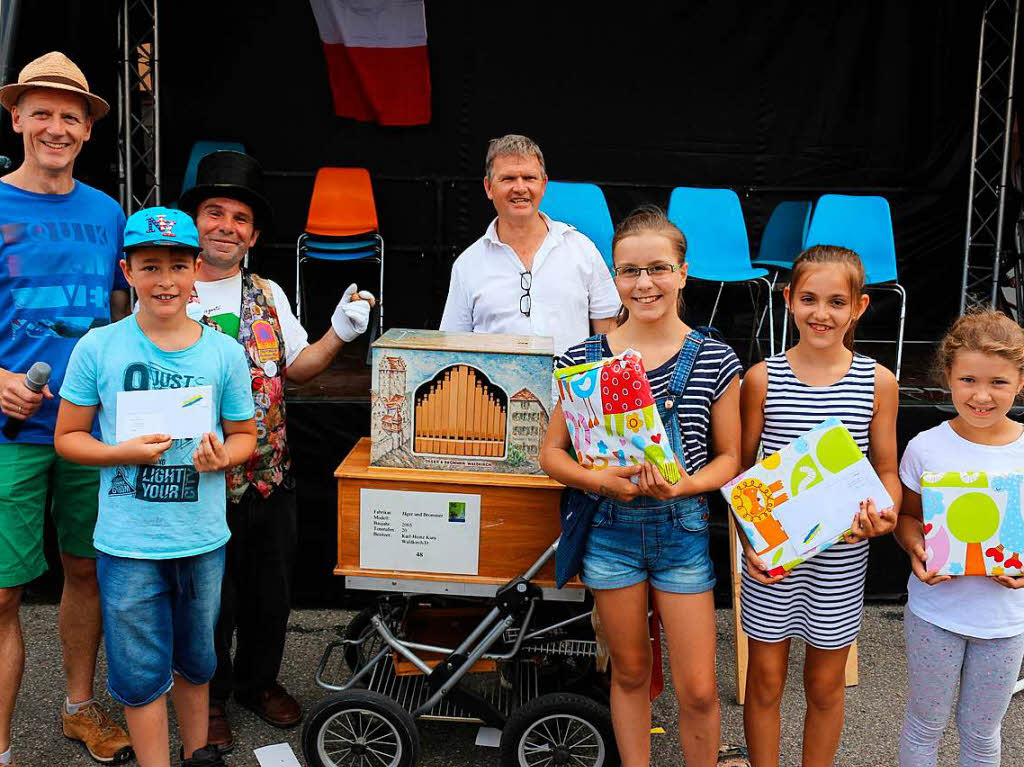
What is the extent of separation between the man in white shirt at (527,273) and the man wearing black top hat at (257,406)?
49 cm

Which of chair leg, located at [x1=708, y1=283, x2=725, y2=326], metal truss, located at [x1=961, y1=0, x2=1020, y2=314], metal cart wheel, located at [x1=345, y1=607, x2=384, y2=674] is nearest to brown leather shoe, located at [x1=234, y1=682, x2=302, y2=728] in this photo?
metal cart wheel, located at [x1=345, y1=607, x2=384, y2=674]

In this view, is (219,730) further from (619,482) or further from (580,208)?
(580,208)

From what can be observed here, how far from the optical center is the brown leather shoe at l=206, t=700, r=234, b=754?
9.44 feet

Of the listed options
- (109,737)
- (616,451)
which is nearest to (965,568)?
(616,451)

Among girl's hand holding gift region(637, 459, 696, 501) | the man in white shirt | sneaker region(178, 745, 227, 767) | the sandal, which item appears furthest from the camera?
the man in white shirt

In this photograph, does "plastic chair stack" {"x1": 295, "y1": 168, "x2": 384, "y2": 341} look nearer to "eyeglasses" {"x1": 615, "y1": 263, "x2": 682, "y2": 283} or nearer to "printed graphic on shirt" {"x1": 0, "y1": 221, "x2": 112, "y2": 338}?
"printed graphic on shirt" {"x1": 0, "y1": 221, "x2": 112, "y2": 338}

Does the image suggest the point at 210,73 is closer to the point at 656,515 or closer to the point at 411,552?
the point at 411,552

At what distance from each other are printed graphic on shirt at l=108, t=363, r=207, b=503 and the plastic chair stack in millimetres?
3780

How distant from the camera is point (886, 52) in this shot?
6.44 metres

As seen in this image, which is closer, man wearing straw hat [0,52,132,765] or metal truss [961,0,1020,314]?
man wearing straw hat [0,52,132,765]

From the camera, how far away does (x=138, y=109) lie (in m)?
5.80

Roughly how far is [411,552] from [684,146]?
16.0ft

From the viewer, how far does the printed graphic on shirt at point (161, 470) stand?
89.4 inches

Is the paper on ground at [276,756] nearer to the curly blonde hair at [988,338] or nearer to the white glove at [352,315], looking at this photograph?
the white glove at [352,315]
